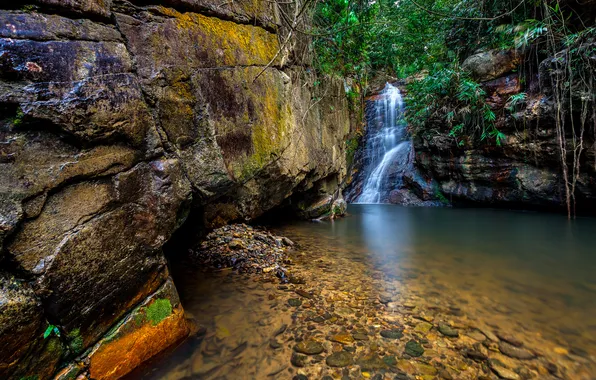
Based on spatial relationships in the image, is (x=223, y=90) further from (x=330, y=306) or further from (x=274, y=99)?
(x=330, y=306)

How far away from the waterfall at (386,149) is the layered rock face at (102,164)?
1072 cm

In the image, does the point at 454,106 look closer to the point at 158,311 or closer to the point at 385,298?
the point at 385,298

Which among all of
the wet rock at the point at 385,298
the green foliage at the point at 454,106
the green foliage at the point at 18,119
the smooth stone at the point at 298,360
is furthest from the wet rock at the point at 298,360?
the green foliage at the point at 454,106

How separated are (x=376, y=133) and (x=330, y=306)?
12.6 metres

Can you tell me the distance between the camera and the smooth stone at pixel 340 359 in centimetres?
220

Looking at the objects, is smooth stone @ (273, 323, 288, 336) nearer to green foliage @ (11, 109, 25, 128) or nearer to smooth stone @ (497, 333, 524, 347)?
smooth stone @ (497, 333, 524, 347)

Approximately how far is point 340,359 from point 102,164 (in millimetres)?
2430

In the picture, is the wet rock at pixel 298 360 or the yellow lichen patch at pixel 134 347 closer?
the yellow lichen patch at pixel 134 347

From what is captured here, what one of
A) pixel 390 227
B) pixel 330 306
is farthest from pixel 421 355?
pixel 390 227

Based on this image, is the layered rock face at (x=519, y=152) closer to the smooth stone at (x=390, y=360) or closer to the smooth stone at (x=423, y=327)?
the smooth stone at (x=423, y=327)

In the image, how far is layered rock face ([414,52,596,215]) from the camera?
24.4 feet

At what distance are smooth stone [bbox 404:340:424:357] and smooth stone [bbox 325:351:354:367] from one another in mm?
517

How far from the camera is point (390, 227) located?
741 centimetres

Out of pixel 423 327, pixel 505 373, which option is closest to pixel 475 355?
pixel 505 373
